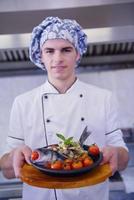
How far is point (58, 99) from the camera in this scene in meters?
0.91

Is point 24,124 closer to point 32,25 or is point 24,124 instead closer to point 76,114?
point 76,114

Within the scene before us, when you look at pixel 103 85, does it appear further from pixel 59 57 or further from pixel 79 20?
pixel 59 57

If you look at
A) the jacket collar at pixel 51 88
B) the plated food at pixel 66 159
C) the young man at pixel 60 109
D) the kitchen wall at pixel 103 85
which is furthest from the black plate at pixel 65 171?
the kitchen wall at pixel 103 85

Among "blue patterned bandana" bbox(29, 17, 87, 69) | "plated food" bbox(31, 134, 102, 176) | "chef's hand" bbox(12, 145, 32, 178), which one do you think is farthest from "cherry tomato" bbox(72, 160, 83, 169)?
"blue patterned bandana" bbox(29, 17, 87, 69)

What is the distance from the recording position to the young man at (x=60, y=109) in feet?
2.72

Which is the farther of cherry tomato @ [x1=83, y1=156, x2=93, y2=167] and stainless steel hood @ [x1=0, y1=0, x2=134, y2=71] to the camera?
stainless steel hood @ [x1=0, y1=0, x2=134, y2=71]

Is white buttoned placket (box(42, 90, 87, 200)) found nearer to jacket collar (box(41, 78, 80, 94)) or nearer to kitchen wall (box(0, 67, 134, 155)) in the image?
jacket collar (box(41, 78, 80, 94))

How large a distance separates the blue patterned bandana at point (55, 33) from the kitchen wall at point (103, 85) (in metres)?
0.30

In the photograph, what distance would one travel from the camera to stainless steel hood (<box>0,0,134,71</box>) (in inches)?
42.0

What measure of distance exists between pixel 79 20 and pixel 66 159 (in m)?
0.63

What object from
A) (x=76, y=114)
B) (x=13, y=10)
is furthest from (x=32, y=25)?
(x=76, y=114)

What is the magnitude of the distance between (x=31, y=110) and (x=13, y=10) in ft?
1.43

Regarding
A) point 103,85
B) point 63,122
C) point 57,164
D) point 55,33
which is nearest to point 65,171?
point 57,164

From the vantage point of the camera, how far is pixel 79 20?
3.62 ft
